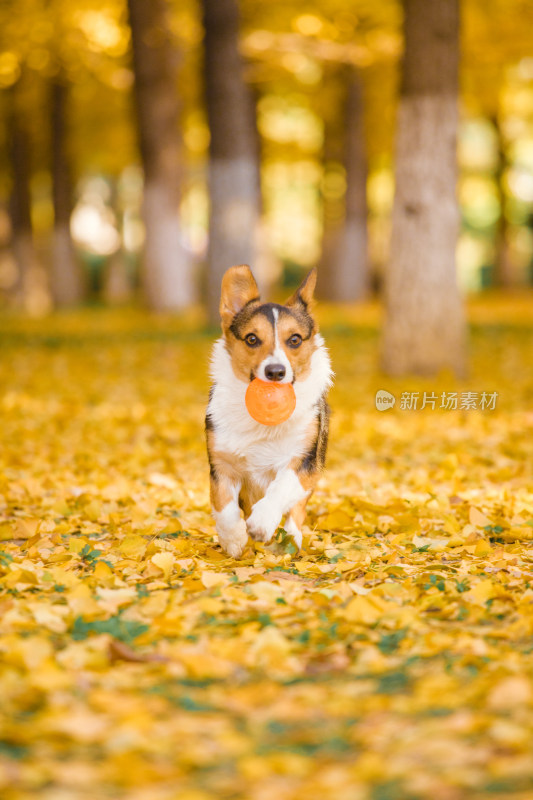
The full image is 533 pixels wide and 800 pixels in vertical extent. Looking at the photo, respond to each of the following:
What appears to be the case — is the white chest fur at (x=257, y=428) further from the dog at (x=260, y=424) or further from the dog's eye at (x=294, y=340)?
the dog's eye at (x=294, y=340)

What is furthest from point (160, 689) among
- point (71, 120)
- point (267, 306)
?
point (71, 120)

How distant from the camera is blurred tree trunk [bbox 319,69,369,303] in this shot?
23562 mm

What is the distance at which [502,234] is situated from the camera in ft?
106

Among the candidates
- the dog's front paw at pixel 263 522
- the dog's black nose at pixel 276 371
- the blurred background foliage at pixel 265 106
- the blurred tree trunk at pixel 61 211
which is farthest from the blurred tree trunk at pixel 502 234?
the dog's front paw at pixel 263 522

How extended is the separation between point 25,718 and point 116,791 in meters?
0.51

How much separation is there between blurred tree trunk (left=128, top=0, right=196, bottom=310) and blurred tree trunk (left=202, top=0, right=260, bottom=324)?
3.19 metres

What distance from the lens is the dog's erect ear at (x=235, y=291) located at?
15.2 feet

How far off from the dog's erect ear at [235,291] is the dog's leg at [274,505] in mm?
794

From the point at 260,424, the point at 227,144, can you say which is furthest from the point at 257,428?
the point at 227,144

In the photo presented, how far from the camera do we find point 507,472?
6305mm

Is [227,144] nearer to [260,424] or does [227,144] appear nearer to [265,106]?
[260,424]

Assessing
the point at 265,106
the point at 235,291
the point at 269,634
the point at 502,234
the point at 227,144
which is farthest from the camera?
the point at 502,234

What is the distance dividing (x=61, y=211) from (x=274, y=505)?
22.8m

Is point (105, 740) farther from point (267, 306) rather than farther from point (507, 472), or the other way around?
→ point (507, 472)
